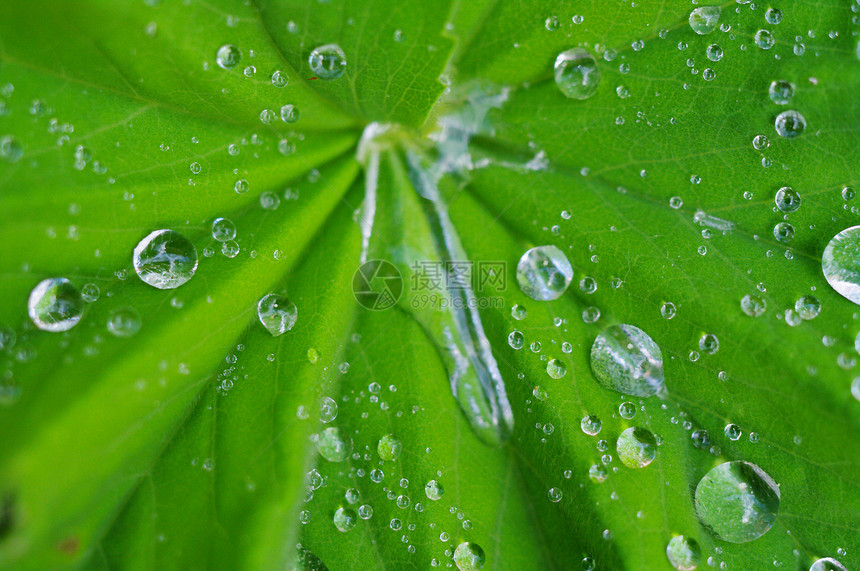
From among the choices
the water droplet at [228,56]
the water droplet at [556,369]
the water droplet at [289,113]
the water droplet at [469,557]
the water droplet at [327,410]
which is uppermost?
the water droplet at [228,56]

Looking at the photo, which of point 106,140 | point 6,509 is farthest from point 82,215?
point 6,509

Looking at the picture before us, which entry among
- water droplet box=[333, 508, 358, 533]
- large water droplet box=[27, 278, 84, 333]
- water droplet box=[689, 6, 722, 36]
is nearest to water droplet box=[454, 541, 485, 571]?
water droplet box=[333, 508, 358, 533]

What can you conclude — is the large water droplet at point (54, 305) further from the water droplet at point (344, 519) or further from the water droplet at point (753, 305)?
the water droplet at point (753, 305)

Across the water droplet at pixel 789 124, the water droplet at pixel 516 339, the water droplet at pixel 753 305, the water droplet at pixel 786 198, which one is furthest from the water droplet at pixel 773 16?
the water droplet at pixel 516 339

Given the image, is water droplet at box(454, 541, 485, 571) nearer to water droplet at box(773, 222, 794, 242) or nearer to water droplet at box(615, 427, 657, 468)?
water droplet at box(615, 427, 657, 468)

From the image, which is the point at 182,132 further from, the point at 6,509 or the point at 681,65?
the point at 681,65

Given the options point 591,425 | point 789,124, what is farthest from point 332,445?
point 789,124
